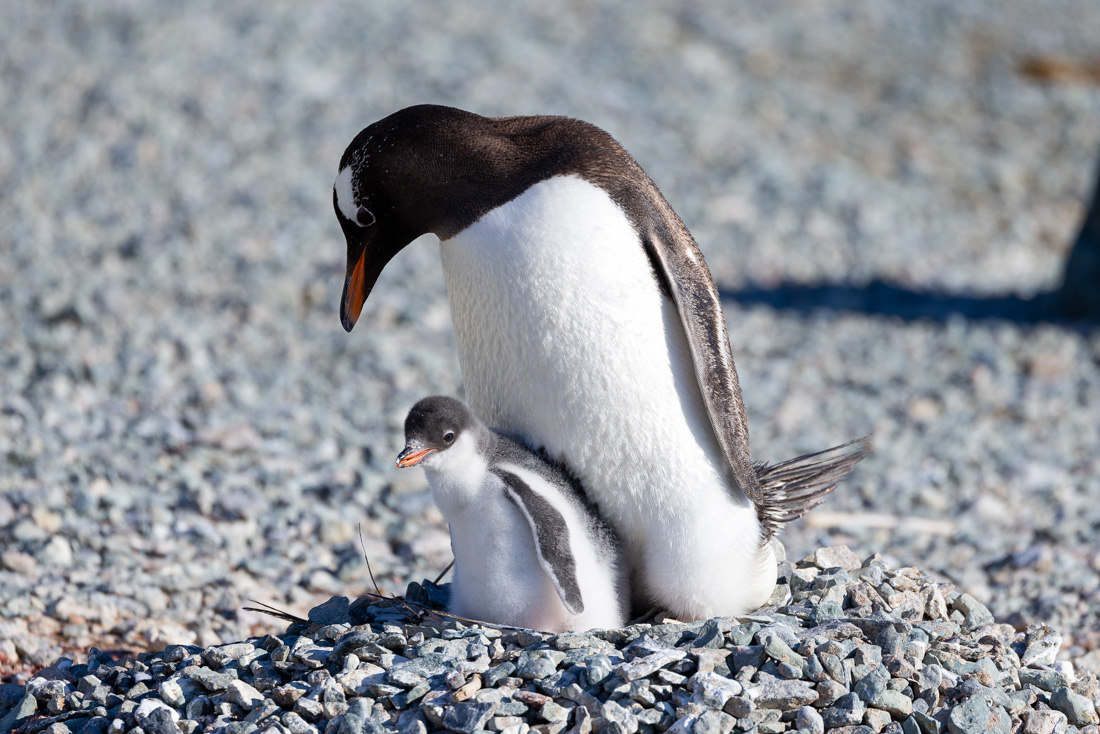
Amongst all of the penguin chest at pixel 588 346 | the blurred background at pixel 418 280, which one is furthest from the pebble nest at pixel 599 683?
the blurred background at pixel 418 280

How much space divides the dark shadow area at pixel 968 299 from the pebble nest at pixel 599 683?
Answer: 5.20 meters

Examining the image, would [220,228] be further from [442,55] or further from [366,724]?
[366,724]

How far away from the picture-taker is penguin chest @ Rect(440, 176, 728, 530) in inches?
122

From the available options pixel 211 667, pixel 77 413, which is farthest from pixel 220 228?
pixel 211 667

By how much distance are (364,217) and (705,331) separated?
968 mm

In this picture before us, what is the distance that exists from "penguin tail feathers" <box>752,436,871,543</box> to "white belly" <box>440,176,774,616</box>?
0.43 ft

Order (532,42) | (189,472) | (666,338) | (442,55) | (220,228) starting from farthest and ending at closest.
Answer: (532,42) → (442,55) → (220,228) → (189,472) → (666,338)

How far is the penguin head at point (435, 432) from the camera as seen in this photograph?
301 centimetres

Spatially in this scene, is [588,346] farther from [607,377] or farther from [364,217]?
[364,217]

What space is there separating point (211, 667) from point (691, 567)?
1.27 meters

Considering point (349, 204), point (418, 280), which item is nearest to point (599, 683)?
point (349, 204)

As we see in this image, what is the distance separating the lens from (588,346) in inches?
124

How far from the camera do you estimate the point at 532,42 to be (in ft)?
38.8

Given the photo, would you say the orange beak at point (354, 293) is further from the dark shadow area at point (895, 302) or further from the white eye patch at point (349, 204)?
the dark shadow area at point (895, 302)
